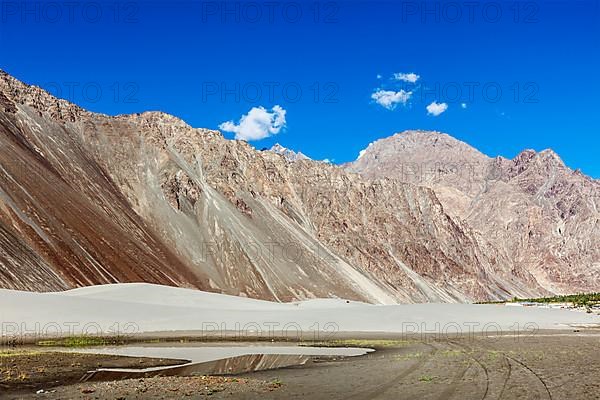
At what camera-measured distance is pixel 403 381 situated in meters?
15.4

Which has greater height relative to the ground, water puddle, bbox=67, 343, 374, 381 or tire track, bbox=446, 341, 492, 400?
water puddle, bbox=67, 343, 374, 381

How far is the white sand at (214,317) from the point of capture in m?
32.4

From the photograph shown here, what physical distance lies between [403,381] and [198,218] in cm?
9916

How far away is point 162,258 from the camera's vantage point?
306 feet

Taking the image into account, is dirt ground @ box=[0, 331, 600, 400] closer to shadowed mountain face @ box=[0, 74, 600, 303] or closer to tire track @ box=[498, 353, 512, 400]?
tire track @ box=[498, 353, 512, 400]

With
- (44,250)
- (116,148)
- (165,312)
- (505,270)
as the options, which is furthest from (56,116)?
(505,270)

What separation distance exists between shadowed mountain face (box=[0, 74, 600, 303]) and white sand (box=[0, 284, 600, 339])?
79.1 ft

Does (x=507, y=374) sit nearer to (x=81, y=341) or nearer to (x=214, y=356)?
(x=214, y=356)

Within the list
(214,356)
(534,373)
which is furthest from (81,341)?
(534,373)

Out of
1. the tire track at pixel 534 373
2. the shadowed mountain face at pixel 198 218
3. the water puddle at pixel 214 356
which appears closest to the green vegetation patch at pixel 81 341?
the water puddle at pixel 214 356

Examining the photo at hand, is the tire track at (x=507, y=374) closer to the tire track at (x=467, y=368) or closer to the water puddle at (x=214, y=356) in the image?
the tire track at (x=467, y=368)

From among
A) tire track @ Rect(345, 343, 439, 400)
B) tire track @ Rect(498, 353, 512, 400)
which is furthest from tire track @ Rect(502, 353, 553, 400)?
tire track @ Rect(345, 343, 439, 400)

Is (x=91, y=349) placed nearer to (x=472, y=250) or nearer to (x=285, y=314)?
(x=285, y=314)

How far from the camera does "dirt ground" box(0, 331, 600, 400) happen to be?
1344 cm
